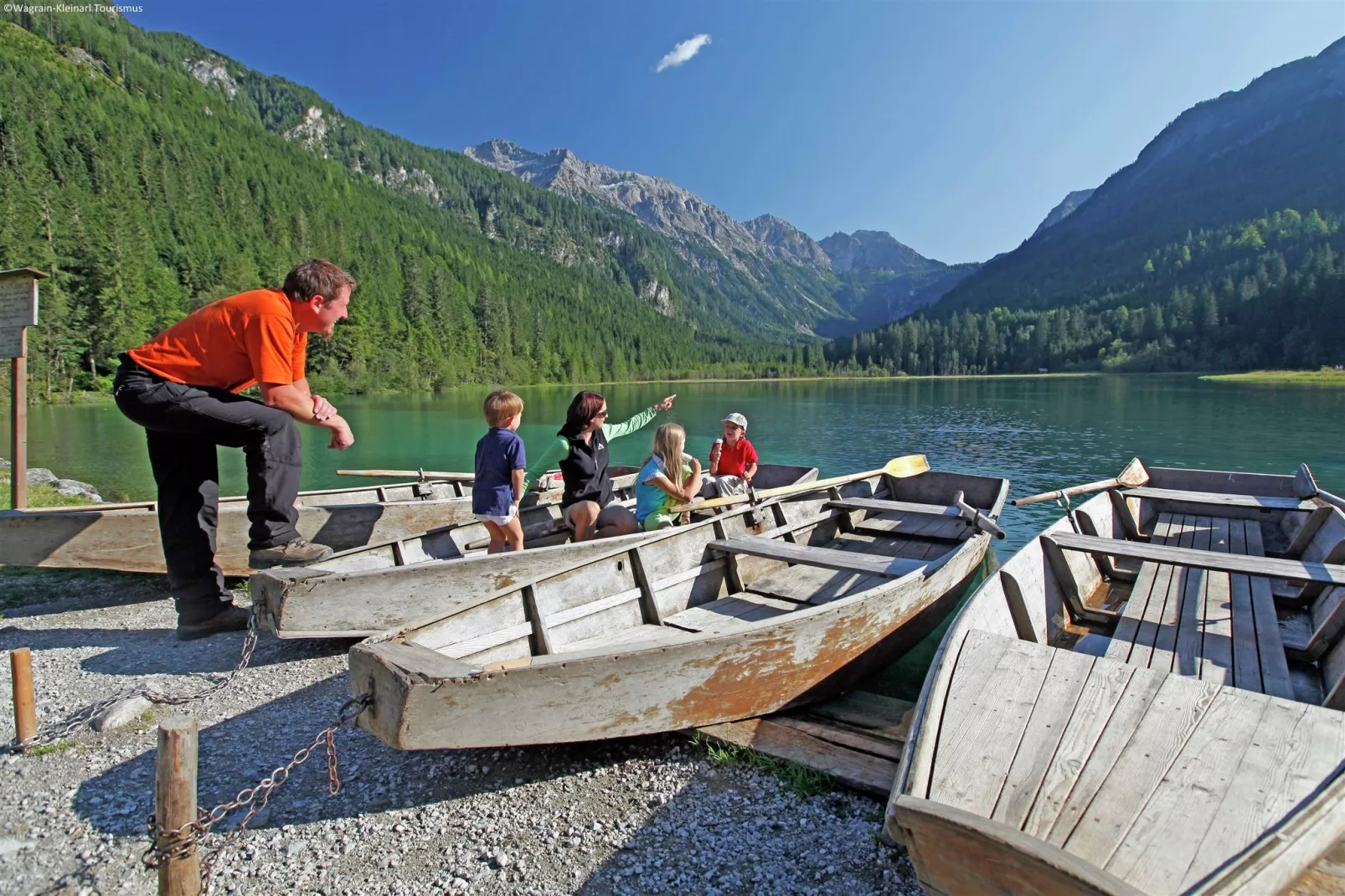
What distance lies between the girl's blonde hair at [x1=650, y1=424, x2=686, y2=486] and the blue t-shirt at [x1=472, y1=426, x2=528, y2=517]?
Answer: 1.42 meters

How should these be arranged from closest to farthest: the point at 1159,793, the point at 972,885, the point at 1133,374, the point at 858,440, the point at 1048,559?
the point at 972,885 < the point at 1159,793 < the point at 1048,559 < the point at 858,440 < the point at 1133,374

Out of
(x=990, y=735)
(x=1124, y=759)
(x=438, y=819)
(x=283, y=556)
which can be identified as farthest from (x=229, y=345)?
(x=1124, y=759)

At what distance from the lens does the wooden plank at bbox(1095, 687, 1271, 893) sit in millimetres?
2475

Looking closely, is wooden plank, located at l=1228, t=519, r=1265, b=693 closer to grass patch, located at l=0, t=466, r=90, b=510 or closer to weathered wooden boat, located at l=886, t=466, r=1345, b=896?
weathered wooden boat, located at l=886, t=466, r=1345, b=896

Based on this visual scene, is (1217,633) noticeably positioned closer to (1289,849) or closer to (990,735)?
(990,735)

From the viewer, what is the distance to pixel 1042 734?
321cm

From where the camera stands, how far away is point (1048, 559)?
613cm

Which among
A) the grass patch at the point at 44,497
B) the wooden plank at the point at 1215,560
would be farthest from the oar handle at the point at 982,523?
the grass patch at the point at 44,497

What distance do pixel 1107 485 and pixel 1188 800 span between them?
305 inches

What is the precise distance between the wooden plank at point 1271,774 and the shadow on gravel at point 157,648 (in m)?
6.33

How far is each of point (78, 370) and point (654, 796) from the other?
230ft

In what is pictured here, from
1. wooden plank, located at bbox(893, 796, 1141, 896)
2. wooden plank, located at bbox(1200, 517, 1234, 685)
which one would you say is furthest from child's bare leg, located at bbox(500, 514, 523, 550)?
wooden plank, located at bbox(1200, 517, 1234, 685)

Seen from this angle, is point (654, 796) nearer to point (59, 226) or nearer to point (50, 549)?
point (50, 549)

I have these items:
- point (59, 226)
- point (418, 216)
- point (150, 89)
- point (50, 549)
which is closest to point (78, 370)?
point (59, 226)
